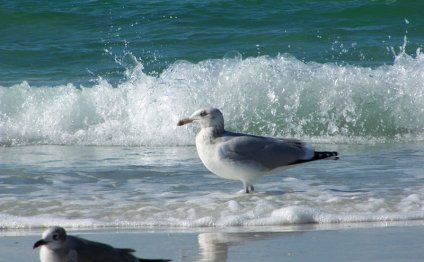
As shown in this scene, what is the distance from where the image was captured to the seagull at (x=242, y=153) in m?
7.07

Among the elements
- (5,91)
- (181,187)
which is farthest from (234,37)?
(181,187)

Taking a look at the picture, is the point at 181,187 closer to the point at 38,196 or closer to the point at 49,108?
the point at 38,196

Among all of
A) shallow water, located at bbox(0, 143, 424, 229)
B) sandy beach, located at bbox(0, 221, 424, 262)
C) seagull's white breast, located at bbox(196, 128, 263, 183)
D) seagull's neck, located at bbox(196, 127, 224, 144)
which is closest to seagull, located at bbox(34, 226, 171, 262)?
sandy beach, located at bbox(0, 221, 424, 262)

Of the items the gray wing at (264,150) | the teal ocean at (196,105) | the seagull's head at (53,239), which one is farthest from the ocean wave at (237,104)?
the seagull's head at (53,239)

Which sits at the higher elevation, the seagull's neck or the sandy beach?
the seagull's neck

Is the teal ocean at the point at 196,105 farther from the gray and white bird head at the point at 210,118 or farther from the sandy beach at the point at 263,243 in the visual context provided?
the gray and white bird head at the point at 210,118

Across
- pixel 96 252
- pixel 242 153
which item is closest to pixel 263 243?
pixel 96 252

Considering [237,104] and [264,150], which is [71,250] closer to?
[264,150]

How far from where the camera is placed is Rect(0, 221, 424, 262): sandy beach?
5285 mm

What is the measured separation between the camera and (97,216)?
21.5 ft

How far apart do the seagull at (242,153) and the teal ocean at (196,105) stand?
0.17 metres

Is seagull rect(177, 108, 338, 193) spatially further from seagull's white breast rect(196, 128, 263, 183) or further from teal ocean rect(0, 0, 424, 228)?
teal ocean rect(0, 0, 424, 228)

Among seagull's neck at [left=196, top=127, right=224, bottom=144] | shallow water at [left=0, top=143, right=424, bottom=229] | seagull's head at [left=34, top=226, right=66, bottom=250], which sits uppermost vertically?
seagull's neck at [left=196, top=127, right=224, bottom=144]

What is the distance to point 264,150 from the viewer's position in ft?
23.7
